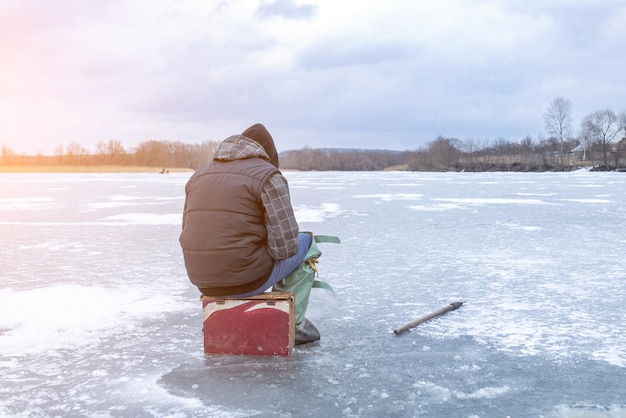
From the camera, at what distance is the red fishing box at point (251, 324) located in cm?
343

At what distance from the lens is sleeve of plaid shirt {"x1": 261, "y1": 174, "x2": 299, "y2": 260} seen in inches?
127

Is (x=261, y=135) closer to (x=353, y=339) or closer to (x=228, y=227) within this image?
(x=228, y=227)

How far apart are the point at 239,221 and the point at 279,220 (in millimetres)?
232

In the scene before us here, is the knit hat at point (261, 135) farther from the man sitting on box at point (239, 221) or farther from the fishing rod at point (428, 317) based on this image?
the fishing rod at point (428, 317)

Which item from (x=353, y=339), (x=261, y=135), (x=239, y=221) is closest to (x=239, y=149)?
(x=261, y=135)

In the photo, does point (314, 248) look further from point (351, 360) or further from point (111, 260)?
point (111, 260)

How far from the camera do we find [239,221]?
10.6 ft

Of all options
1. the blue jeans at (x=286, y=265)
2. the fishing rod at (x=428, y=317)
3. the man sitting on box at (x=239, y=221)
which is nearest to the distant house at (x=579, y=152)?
the fishing rod at (x=428, y=317)

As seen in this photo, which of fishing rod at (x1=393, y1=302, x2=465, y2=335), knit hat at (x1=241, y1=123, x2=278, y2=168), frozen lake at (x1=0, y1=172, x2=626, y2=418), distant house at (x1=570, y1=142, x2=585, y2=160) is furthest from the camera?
distant house at (x1=570, y1=142, x2=585, y2=160)

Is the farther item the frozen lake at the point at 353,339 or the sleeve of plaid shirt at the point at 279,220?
the sleeve of plaid shirt at the point at 279,220

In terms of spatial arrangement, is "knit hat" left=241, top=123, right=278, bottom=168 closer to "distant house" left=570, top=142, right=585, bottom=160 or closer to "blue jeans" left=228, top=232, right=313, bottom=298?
"blue jeans" left=228, top=232, right=313, bottom=298

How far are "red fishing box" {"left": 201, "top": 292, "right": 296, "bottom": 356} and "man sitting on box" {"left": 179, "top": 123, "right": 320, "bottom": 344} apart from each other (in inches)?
2.9

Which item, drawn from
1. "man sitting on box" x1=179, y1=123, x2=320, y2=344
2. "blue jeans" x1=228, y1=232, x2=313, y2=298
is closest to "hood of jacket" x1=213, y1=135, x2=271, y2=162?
"man sitting on box" x1=179, y1=123, x2=320, y2=344

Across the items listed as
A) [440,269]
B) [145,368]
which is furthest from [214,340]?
[440,269]
